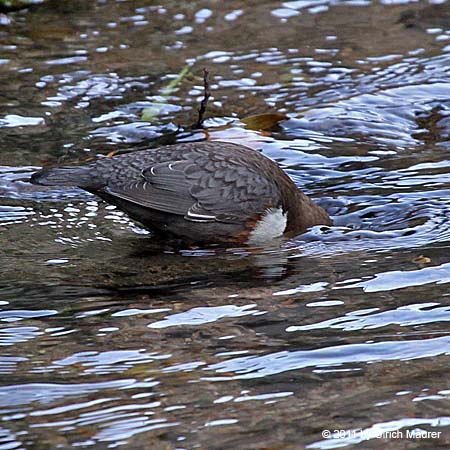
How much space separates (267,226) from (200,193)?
0.39 metres

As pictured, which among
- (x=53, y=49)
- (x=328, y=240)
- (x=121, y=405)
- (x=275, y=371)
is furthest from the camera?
(x=53, y=49)

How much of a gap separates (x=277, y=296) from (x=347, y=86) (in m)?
3.46

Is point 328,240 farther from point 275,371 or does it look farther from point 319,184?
point 275,371

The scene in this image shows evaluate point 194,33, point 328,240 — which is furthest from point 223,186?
point 194,33

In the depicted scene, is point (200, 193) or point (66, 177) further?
point (200, 193)

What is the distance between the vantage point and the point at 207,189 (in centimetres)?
535

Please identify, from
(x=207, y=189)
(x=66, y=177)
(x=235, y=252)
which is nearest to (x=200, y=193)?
(x=207, y=189)

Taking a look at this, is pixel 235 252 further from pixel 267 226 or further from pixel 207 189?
pixel 207 189

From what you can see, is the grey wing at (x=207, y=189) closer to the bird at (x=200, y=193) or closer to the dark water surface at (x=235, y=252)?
the bird at (x=200, y=193)

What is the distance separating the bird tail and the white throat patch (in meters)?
0.86

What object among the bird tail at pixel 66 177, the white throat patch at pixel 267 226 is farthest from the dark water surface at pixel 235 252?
the bird tail at pixel 66 177

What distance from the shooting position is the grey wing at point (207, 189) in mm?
5285

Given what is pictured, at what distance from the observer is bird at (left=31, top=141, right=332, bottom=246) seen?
5.26m

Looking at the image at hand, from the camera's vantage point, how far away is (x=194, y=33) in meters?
8.38
